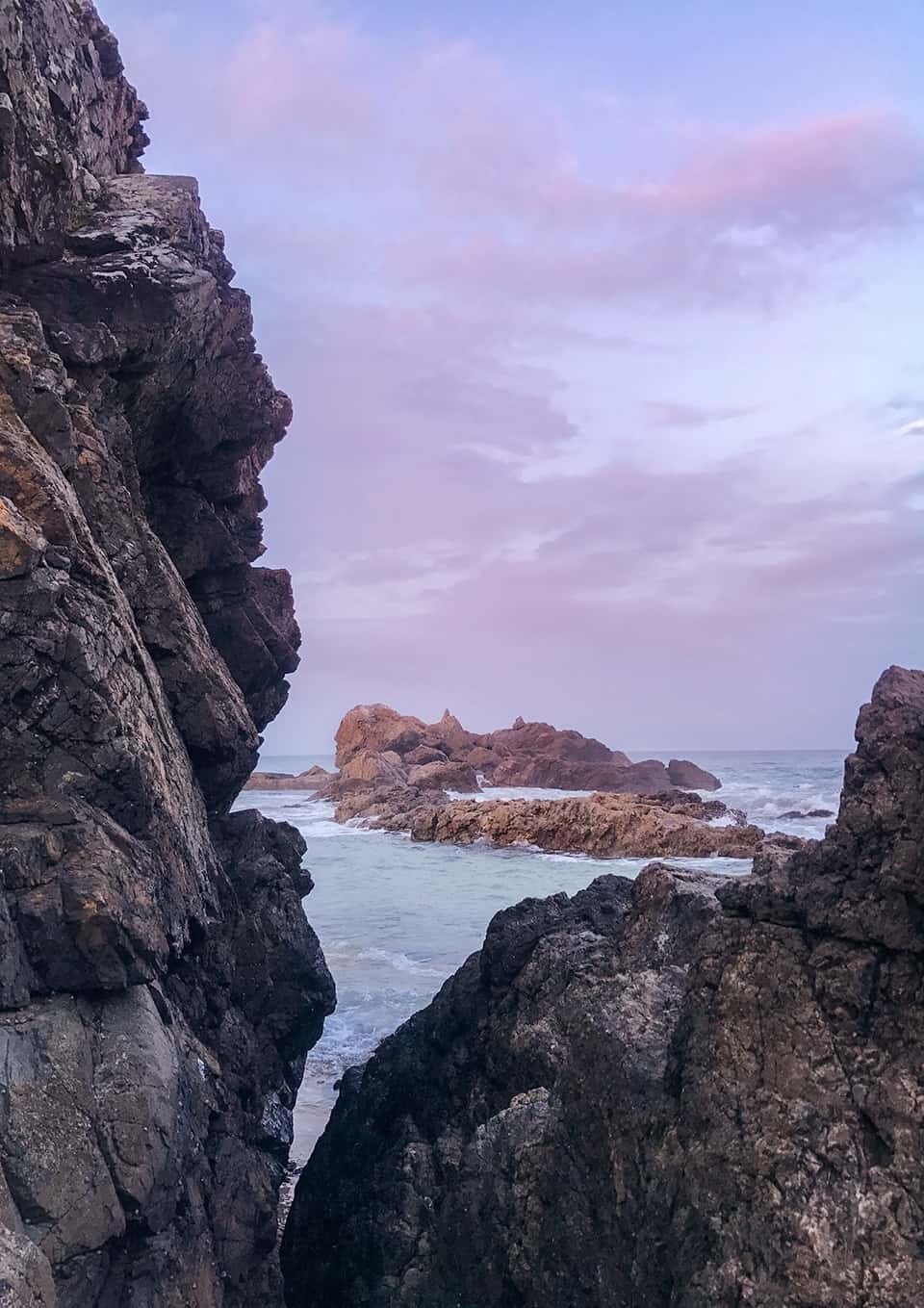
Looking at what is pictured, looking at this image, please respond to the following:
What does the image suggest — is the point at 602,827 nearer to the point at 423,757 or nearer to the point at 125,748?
the point at 125,748

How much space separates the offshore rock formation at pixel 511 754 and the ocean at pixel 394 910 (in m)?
17.3

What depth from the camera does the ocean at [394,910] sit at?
16.3 meters

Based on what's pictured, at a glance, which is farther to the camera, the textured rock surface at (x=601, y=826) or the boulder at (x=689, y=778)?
the boulder at (x=689, y=778)

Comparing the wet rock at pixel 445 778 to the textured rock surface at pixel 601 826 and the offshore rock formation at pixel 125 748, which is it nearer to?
the textured rock surface at pixel 601 826

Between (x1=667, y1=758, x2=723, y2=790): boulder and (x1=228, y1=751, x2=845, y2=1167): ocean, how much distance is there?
18.2m

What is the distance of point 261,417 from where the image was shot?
561 inches

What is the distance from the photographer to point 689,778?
80.6 metres

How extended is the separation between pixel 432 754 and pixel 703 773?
25707mm

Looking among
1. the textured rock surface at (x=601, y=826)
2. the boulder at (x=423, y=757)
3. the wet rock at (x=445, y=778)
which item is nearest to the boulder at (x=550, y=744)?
the boulder at (x=423, y=757)

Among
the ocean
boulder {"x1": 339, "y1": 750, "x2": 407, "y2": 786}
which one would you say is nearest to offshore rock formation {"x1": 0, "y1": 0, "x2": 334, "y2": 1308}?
the ocean

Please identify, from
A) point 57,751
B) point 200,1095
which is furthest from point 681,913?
point 57,751

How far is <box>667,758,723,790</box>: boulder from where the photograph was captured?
79.4 metres

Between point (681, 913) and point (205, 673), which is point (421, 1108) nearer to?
point (681, 913)

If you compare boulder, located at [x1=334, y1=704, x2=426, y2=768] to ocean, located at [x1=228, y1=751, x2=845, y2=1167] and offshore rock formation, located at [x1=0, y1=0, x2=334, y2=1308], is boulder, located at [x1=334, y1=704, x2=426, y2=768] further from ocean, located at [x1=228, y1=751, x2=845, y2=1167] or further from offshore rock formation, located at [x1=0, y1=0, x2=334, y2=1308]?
offshore rock formation, located at [x1=0, y1=0, x2=334, y2=1308]
